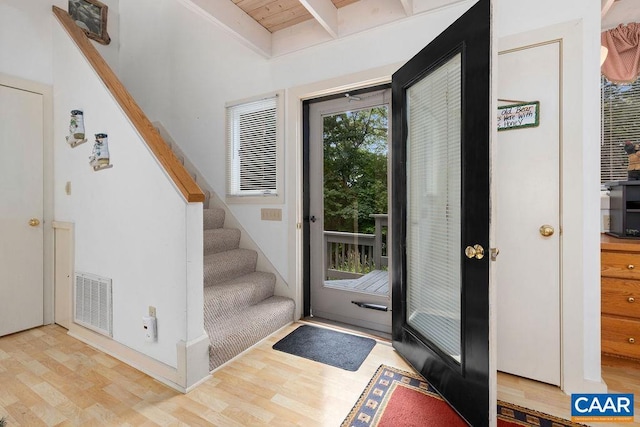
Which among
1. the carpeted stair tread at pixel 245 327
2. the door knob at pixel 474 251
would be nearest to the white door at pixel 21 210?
the carpeted stair tread at pixel 245 327

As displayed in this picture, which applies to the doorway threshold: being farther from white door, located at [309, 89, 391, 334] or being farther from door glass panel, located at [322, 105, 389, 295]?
door glass panel, located at [322, 105, 389, 295]

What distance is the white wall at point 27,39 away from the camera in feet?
8.19

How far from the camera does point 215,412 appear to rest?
5.14ft

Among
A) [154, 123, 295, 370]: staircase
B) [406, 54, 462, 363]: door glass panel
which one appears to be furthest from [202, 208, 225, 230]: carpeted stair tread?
[406, 54, 462, 363]: door glass panel

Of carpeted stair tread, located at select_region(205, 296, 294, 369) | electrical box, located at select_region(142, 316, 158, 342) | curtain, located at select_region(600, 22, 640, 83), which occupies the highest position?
curtain, located at select_region(600, 22, 640, 83)

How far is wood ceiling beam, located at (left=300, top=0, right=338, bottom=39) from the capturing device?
2028mm

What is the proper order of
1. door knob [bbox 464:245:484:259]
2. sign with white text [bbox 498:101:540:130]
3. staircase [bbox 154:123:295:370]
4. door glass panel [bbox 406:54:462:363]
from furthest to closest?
1. staircase [bbox 154:123:295:370]
2. sign with white text [bbox 498:101:540:130]
3. door glass panel [bbox 406:54:462:363]
4. door knob [bbox 464:245:484:259]

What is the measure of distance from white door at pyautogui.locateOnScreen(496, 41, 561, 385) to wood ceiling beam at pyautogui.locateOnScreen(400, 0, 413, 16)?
707 millimetres

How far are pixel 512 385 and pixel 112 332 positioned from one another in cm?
278

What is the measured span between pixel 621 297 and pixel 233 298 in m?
2.76

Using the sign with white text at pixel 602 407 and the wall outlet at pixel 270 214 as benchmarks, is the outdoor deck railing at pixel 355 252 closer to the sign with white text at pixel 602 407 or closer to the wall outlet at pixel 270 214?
the wall outlet at pixel 270 214

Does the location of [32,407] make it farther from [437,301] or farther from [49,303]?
[437,301]

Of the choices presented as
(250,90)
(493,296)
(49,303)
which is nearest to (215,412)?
(493,296)

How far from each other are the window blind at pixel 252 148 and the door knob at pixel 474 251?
6.17ft
